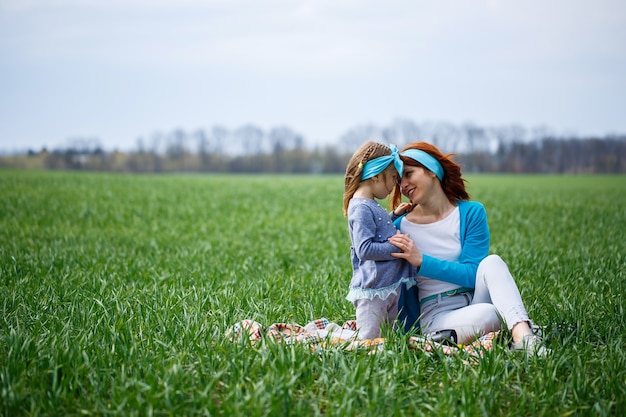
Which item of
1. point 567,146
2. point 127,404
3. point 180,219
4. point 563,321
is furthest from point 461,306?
point 567,146

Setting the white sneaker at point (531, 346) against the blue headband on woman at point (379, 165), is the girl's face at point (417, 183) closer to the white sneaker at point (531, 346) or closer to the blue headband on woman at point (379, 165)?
the blue headband on woman at point (379, 165)

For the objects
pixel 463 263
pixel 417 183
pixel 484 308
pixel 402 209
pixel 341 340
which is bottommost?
pixel 341 340

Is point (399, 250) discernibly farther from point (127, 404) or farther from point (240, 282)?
point (240, 282)

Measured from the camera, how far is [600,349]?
14.2 feet

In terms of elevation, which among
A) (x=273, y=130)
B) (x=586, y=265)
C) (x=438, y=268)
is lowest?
(x=586, y=265)

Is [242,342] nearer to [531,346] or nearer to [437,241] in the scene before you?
[437,241]

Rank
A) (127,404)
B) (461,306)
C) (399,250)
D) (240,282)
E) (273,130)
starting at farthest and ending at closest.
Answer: (273,130) → (240,282) → (461,306) → (399,250) → (127,404)

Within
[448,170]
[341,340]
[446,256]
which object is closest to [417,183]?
[448,170]

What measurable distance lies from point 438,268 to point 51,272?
196 inches

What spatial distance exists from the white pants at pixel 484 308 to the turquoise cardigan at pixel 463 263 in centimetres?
12

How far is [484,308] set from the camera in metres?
4.21

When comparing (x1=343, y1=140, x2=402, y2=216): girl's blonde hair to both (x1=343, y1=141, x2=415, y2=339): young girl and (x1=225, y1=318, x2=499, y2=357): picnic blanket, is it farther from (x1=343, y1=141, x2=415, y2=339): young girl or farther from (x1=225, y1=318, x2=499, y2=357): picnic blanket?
(x1=225, y1=318, x2=499, y2=357): picnic blanket

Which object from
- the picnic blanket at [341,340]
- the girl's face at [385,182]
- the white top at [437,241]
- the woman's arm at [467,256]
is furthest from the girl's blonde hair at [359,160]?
the picnic blanket at [341,340]

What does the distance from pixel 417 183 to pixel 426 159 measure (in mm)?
192
